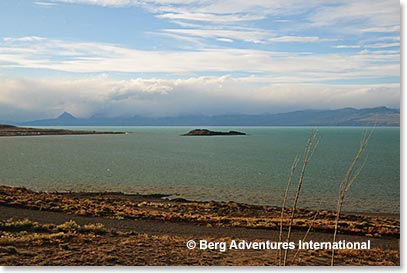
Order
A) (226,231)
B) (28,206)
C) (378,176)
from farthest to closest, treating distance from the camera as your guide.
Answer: (378,176) → (28,206) → (226,231)

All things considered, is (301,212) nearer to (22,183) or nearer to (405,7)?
(405,7)

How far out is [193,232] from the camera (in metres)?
9.21

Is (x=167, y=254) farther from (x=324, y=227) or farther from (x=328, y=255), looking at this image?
(x=324, y=227)

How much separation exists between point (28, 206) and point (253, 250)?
919cm

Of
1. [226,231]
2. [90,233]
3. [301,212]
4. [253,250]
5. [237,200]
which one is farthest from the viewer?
[237,200]

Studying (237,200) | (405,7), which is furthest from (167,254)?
(237,200)

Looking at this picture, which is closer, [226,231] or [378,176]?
[226,231]

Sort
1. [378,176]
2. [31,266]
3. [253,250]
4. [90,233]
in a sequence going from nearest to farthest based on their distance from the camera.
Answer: [31,266], [253,250], [90,233], [378,176]

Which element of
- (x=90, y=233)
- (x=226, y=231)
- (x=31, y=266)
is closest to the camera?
(x=31, y=266)

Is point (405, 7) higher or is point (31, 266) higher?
point (405, 7)

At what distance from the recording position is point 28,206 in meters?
12.8

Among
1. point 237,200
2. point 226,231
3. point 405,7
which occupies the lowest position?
point 237,200

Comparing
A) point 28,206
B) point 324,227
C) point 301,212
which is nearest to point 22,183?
point 28,206

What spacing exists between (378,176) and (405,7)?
18604mm
